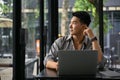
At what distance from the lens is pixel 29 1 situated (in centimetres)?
405

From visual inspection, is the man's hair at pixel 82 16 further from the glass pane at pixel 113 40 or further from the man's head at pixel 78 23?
the glass pane at pixel 113 40

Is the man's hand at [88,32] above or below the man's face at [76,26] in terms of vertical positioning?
below

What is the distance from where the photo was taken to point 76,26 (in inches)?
130

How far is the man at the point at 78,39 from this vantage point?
3309mm

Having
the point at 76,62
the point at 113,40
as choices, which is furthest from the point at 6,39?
the point at 113,40

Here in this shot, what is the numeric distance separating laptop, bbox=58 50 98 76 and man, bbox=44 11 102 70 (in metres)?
0.58

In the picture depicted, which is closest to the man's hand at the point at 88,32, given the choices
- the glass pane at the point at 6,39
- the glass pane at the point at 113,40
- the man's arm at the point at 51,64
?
the man's arm at the point at 51,64

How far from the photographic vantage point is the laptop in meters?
2.62

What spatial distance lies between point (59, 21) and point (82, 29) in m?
2.52

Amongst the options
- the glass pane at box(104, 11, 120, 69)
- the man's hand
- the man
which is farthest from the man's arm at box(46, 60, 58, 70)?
the glass pane at box(104, 11, 120, 69)

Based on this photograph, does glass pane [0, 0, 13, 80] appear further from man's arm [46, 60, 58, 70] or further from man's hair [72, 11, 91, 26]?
man's hair [72, 11, 91, 26]

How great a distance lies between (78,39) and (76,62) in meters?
0.83

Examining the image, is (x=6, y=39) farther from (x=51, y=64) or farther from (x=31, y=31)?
(x=31, y=31)

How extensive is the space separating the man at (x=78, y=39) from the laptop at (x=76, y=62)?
1.91 feet
